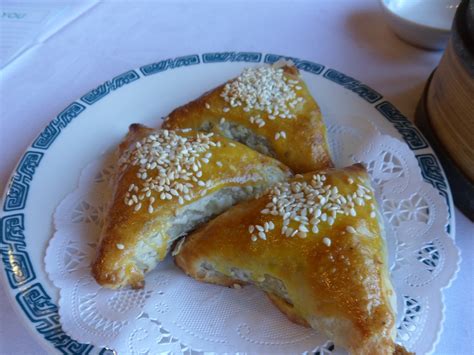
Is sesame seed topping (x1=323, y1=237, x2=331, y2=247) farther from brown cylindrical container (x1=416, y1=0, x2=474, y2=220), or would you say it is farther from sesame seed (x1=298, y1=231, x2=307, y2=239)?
brown cylindrical container (x1=416, y1=0, x2=474, y2=220)

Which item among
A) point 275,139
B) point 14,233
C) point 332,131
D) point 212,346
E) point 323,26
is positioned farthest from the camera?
point 323,26

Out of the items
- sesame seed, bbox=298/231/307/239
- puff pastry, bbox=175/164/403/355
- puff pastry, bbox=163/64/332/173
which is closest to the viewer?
puff pastry, bbox=175/164/403/355

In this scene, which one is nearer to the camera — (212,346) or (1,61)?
(212,346)

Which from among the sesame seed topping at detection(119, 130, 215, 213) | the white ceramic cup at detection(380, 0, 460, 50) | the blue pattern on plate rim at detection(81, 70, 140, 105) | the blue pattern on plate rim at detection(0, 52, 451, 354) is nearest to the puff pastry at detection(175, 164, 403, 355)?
the sesame seed topping at detection(119, 130, 215, 213)

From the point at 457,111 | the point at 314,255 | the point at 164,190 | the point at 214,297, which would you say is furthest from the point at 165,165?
the point at 457,111

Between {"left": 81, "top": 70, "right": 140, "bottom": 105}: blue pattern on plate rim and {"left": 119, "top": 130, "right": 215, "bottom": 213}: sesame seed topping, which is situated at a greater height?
{"left": 81, "top": 70, "right": 140, "bottom": 105}: blue pattern on plate rim

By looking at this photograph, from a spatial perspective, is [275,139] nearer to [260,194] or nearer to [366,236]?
[260,194]

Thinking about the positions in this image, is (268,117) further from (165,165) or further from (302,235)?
(302,235)

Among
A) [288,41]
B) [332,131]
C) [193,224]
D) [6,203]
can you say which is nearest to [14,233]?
[6,203]
